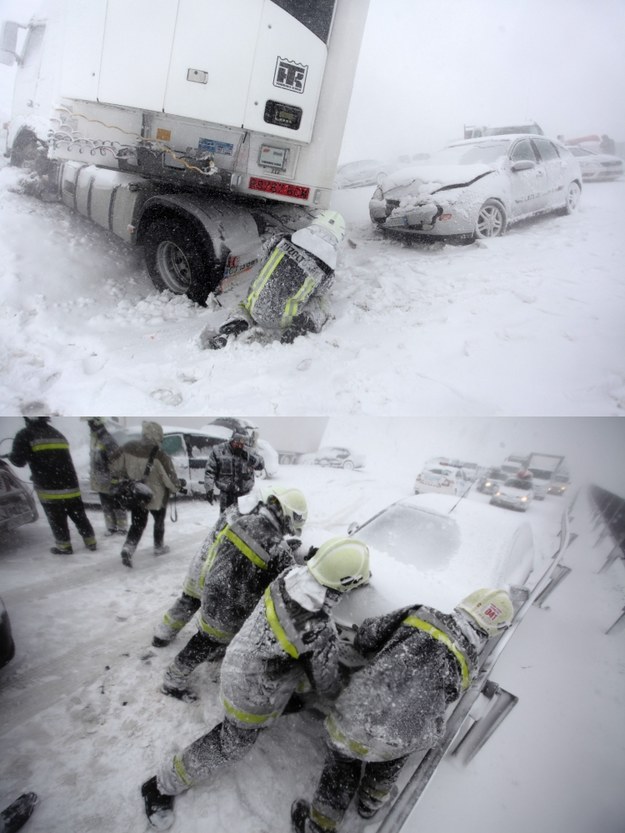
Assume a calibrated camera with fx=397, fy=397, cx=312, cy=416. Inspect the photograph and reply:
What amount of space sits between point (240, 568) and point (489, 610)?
37.4 inches

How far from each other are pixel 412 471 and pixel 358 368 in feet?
1.95

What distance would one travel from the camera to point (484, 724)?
62.9 inches

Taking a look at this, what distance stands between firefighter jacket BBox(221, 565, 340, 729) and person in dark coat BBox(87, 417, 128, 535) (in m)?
0.99

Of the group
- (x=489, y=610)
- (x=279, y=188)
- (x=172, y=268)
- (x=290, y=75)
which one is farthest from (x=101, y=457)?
(x=290, y=75)

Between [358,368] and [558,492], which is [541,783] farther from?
[358,368]

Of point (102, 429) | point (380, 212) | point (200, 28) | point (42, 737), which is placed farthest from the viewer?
point (380, 212)

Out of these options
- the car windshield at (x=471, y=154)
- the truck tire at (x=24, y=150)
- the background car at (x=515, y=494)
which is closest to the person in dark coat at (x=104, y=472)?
the truck tire at (x=24, y=150)

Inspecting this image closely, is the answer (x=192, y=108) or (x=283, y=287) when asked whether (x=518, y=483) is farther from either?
(x=192, y=108)

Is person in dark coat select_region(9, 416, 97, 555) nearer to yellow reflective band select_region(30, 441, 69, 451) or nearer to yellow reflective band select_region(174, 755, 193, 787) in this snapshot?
yellow reflective band select_region(30, 441, 69, 451)

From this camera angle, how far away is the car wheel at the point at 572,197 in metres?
2.16

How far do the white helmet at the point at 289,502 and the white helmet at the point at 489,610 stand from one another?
710 millimetres

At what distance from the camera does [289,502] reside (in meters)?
1.70

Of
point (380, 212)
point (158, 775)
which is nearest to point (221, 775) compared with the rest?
point (158, 775)

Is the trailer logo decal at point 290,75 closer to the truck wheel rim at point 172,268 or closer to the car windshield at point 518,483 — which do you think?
the truck wheel rim at point 172,268
